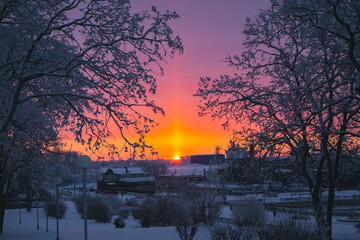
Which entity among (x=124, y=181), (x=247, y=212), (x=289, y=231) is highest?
(x=289, y=231)

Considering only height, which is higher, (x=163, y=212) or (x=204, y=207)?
(x=204, y=207)

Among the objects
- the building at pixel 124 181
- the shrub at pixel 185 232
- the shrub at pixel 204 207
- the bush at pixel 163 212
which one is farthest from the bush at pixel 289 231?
the building at pixel 124 181

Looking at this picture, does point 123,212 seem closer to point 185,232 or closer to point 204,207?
point 204,207

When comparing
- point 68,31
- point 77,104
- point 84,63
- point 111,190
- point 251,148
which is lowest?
point 111,190

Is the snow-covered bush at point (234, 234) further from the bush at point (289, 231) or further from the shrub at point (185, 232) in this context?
the shrub at point (185, 232)

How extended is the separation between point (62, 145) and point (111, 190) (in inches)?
2377

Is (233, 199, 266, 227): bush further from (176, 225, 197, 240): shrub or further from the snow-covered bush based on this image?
the snow-covered bush

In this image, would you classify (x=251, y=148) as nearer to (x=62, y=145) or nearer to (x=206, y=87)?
(x=206, y=87)

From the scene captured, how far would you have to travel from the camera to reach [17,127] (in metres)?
9.91

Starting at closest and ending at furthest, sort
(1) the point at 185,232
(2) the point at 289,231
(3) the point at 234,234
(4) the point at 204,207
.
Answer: (2) the point at 289,231 < (3) the point at 234,234 < (1) the point at 185,232 < (4) the point at 204,207

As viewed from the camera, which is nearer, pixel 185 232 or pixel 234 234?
pixel 234 234

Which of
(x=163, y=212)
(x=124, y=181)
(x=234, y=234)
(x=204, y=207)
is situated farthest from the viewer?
(x=124, y=181)

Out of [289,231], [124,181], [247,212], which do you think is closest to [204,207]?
[247,212]

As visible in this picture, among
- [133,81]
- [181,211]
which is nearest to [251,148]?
[133,81]
